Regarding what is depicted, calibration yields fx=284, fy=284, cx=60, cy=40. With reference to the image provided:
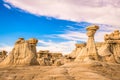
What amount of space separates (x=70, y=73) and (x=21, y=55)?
52.7 feet

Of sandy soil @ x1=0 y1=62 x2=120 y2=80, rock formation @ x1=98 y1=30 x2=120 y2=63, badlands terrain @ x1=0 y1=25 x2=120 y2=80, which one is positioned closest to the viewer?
sandy soil @ x1=0 y1=62 x2=120 y2=80

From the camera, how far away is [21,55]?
53938 mm

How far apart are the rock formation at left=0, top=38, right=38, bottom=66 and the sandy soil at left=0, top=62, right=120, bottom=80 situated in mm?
6361

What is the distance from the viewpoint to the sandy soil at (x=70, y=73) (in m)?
38.2

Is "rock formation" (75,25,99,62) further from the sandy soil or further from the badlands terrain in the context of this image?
the sandy soil

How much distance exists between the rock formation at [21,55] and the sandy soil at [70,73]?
20.9ft

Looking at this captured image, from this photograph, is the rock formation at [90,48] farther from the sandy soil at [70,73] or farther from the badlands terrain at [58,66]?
the sandy soil at [70,73]

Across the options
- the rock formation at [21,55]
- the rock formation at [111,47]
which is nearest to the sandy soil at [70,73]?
the rock formation at [21,55]

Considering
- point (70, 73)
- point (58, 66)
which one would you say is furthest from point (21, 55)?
point (70, 73)

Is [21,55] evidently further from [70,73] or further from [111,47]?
[111,47]

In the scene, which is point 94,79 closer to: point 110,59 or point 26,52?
point 26,52

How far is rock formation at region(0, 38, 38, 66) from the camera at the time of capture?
53250 millimetres

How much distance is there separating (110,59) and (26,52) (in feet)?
77.3

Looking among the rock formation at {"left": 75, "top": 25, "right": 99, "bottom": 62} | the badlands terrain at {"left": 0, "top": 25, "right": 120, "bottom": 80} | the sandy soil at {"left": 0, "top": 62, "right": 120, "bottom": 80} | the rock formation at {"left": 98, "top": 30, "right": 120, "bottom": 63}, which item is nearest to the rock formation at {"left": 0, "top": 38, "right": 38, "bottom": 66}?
the badlands terrain at {"left": 0, "top": 25, "right": 120, "bottom": 80}
